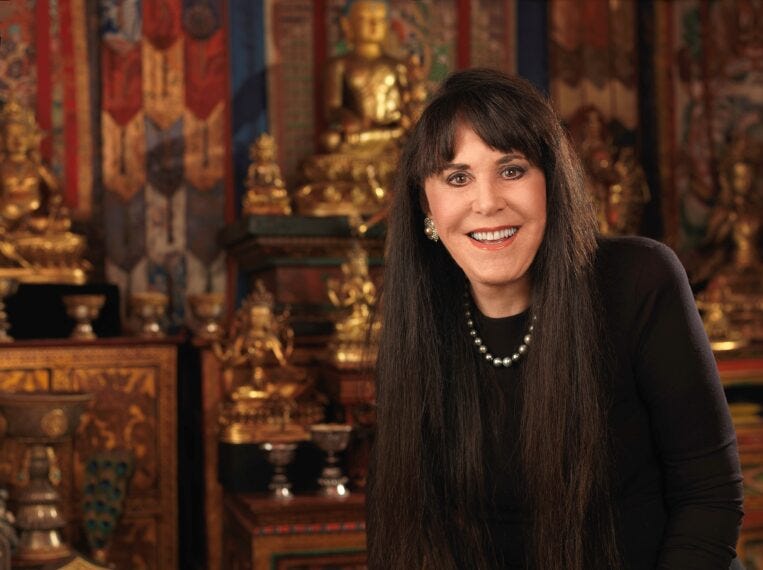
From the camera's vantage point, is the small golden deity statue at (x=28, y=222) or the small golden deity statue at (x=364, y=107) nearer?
the small golden deity statue at (x=28, y=222)

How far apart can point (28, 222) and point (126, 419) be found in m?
0.84

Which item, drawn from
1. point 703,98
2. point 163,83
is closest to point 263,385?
point 163,83

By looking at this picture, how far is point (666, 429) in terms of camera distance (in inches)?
59.7

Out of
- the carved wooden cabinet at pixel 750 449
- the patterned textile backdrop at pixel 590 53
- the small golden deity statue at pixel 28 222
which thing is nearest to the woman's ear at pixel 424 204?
the carved wooden cabinet at pixel 750 449

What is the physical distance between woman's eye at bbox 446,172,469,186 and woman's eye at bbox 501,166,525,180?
49mm

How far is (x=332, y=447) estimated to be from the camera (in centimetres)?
338

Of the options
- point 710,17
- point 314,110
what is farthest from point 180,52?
point 710,17

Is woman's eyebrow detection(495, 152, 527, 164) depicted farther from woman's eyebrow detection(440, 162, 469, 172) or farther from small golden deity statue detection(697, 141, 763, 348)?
small golden deity statue detection(697, 141, 763, 348)

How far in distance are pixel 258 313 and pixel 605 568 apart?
2.22 m

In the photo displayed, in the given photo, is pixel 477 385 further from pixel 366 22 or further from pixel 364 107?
pixel 366 22

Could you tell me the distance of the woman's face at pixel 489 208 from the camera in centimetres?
155

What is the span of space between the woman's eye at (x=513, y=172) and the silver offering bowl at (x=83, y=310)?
261cm

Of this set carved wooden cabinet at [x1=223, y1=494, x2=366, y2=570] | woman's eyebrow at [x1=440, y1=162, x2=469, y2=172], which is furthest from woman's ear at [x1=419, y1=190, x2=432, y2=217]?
carved wooden cabinet at [x1=223, y1=494, x2=366, y2=570]

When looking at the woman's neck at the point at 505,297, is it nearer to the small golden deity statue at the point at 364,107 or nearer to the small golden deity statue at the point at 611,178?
the small golden deity statue at the point at 364,107
